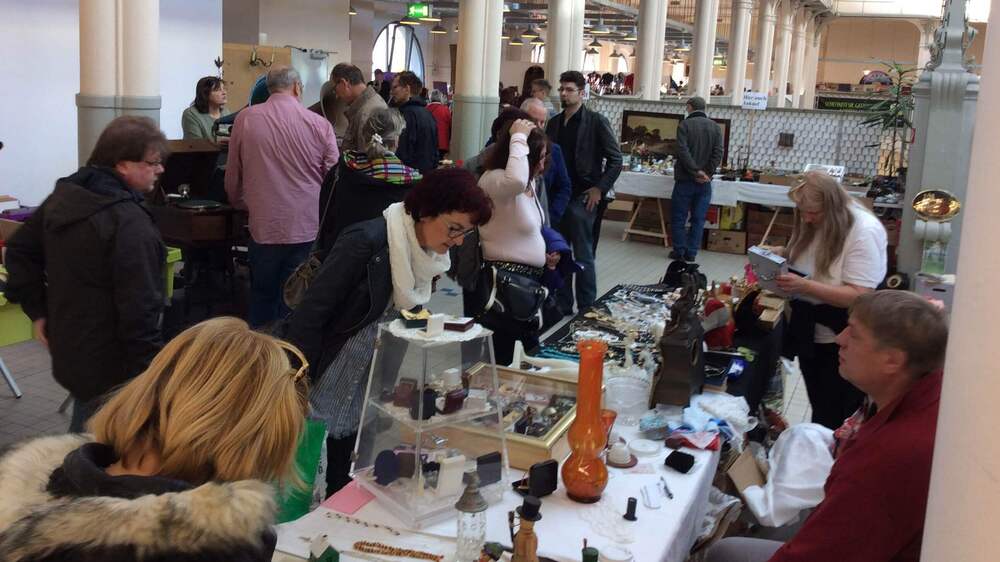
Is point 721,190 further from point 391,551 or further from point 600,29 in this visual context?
point 600,29

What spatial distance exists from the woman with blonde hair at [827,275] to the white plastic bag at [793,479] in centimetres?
106

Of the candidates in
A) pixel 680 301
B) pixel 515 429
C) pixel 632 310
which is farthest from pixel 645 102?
pixel 515 429

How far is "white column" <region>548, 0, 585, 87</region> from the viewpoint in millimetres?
13562

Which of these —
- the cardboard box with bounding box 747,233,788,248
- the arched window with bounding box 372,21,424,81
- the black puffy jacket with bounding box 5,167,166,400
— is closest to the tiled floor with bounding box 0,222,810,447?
the black puffy jacket with bounding box 5,167,166,400

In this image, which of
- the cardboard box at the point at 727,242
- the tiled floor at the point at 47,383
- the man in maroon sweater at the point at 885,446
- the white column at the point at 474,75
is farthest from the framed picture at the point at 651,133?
the man in maroon sweater at the point at 885,446

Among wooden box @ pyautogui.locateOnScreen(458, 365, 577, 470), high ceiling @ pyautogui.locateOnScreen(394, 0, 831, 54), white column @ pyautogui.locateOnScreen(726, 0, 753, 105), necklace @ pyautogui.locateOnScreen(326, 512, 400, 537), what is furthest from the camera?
high ceiling @ pyautogui.locateOnScreen(394, 0, 831, 54)

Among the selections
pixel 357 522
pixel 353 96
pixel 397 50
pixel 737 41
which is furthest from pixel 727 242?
pixel 397 50

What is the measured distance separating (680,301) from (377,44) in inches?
975

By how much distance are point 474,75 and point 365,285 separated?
7585 mm

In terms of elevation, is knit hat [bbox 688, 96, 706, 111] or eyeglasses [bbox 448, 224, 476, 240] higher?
knit hat [bbox 688, 96, 706, 111]

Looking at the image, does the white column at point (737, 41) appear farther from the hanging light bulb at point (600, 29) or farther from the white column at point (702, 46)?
the hanging light bulb at point (600, 29)

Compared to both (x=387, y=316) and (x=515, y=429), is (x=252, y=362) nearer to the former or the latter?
(x=515, y=429)

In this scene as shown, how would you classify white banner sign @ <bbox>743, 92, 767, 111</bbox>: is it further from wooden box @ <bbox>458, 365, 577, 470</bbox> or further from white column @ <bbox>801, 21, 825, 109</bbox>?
white column @ <bbox>801, 21, 825, 109</bbox>

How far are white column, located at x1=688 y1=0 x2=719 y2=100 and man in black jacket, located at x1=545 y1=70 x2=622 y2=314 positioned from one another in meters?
11.8
